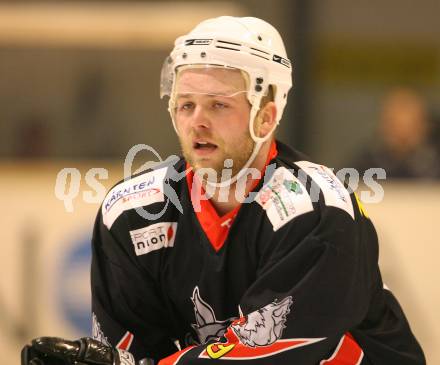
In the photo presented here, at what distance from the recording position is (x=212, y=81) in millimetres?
2459

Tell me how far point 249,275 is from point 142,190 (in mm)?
410

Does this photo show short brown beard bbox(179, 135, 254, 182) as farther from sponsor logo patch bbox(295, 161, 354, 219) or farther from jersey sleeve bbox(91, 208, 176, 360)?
jersey sleeve bbox(91, 208, 176, 360)

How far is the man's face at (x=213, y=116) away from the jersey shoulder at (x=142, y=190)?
0.61 feet

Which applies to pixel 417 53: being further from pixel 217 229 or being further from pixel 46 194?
pixel 217 229

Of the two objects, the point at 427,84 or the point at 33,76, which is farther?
the point at 427,84

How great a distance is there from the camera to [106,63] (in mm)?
5527

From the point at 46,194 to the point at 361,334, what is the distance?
8.33 ft

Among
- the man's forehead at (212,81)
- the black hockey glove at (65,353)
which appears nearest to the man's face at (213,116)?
the man's forehead at (212,81)

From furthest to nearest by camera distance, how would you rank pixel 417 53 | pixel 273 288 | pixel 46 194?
1. pixel 417 53
2. pixel 46 194
3. pixel 273 288

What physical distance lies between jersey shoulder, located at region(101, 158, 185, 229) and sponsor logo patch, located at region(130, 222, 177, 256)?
2.7 inches

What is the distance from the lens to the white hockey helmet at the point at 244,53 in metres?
2.48

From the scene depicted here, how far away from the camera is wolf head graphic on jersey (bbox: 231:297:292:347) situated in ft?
7.68

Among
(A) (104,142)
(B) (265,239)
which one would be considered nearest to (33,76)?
(A) (104,142)

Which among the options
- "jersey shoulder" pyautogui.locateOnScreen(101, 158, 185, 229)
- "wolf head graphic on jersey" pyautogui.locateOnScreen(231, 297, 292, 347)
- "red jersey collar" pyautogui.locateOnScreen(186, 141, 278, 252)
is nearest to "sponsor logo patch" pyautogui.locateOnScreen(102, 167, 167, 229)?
"jersey shoulder" pyautogui.locateOnScreen(101, 158, 185, 229)
